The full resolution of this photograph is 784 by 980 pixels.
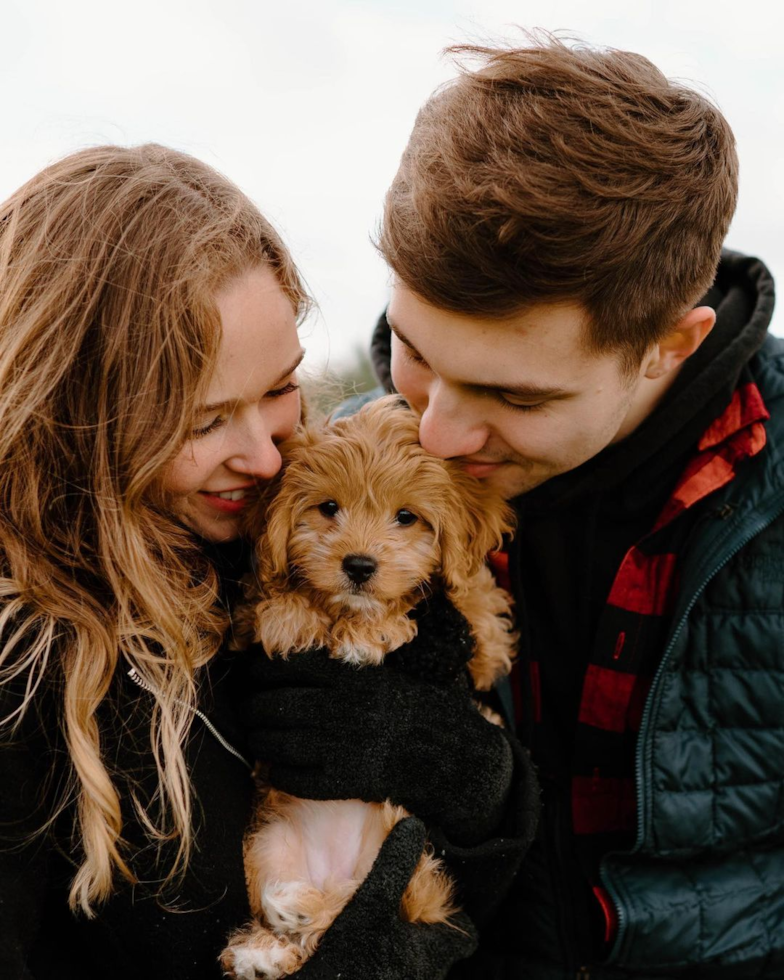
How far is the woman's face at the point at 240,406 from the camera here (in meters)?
2.48

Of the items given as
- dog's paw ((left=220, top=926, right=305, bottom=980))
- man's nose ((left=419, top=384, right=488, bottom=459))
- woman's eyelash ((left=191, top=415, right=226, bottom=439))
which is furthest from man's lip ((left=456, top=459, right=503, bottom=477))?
dog's paw ((left=220, top=926, right=305, bottom=980))

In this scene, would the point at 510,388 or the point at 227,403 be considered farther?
the point at 510,388

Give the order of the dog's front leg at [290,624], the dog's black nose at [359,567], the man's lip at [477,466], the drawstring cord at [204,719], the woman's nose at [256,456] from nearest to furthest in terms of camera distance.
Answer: the drawstring cord at [204,719], the woman's nose at [256,456], the dog's black nose at [359,567], the dog's front leg at [290,624], the man's lip at [477,466]

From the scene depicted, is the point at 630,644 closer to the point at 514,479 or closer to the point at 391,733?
the point at 514,479

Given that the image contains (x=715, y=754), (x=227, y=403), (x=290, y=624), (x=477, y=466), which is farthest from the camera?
(x=477, y=466)

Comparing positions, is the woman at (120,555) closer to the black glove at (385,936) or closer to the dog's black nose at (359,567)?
the black glove at (385,936)

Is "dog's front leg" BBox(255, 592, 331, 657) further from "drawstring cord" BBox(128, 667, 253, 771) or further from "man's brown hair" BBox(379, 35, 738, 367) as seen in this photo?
"man's brown hair" BBox(379, 35, 738, 367)

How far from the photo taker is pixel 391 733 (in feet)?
8.69

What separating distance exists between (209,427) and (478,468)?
1.07 metres

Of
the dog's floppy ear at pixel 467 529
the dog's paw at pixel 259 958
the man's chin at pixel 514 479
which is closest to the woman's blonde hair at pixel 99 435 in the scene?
the dog's paw at pixel 259 958

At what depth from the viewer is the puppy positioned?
106 inches

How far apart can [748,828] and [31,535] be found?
2.71m

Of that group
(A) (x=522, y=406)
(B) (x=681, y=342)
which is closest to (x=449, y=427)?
(A) (x=522, y=406)

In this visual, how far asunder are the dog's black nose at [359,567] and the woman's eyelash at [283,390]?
607 mm
